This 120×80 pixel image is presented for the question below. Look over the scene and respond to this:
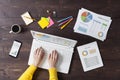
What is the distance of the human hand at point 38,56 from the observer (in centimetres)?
183

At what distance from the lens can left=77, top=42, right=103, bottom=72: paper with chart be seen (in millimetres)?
1807

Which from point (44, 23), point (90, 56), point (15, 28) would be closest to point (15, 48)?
point (15, 28)

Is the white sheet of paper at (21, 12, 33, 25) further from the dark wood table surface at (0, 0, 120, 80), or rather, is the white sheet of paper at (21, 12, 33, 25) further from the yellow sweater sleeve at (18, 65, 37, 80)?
the yellow sweater sleeve at (18, 65, 37, 80)

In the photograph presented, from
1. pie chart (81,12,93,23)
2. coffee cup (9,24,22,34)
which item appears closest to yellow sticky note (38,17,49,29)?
coffee cup (9,24,22,34)

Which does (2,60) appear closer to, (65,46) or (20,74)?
(20,74)

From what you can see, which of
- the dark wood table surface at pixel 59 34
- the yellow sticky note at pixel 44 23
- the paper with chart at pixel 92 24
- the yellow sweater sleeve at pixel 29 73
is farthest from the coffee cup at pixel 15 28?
the paper with chart at pixel 92 24

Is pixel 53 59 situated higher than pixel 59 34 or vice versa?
pixel 59 34

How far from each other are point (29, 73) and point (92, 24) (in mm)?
588

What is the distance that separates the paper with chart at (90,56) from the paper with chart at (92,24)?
3.2 inches

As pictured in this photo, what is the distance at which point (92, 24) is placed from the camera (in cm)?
182

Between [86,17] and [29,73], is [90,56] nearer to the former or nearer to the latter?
[86,17]

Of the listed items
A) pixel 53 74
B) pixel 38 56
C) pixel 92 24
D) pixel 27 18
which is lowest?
pixel 53 74

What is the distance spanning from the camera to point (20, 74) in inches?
72.7

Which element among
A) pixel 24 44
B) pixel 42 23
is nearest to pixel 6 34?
pixel 24 44
